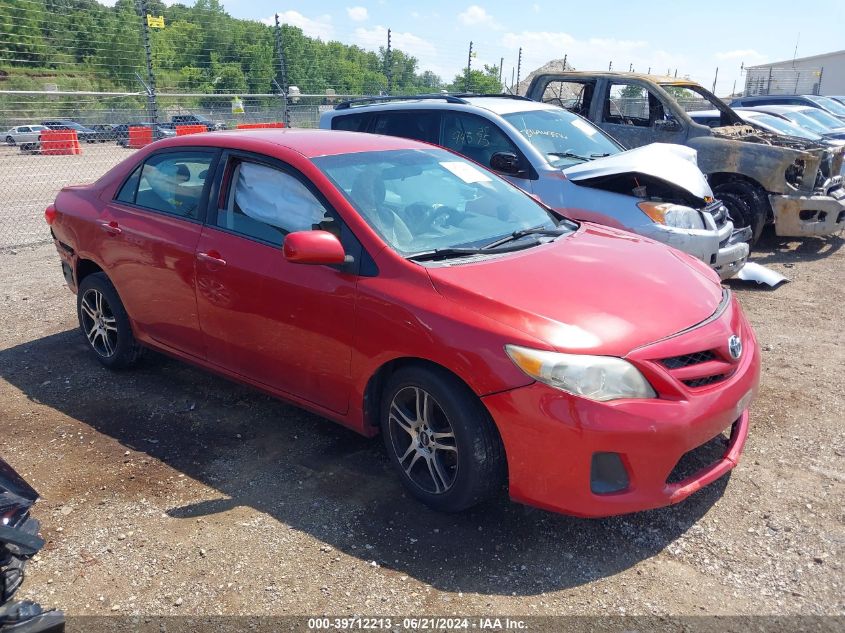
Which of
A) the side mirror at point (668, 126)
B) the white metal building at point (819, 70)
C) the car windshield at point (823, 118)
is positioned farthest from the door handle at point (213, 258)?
the white metal building at point (819, 70)

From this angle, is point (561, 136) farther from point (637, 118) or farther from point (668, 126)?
point (637, 118)

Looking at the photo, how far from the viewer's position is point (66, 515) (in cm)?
338

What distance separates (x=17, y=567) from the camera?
245 cm

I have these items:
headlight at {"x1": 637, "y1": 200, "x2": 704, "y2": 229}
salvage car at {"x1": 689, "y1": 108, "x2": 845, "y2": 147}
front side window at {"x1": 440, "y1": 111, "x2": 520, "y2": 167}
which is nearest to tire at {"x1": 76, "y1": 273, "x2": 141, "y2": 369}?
front side window at {"x1": 440, "y1": 111, "x2": 520, "y2": 167}

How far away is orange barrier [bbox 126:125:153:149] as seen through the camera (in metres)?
13.6

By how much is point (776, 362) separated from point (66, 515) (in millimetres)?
4631

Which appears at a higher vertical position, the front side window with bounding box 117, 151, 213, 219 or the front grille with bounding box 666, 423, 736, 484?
the front side window with bounding box 117, 151, 213, 219

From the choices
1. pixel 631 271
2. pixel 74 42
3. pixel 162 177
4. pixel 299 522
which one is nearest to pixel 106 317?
pixel 162 177

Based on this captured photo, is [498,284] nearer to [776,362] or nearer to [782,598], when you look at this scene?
[782,598]

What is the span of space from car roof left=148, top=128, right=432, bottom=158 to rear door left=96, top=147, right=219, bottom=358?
4.4 inches

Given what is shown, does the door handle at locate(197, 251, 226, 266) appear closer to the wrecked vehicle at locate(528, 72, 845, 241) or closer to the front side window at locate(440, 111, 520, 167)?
the front side window at locate(440, 111, 520, 167)

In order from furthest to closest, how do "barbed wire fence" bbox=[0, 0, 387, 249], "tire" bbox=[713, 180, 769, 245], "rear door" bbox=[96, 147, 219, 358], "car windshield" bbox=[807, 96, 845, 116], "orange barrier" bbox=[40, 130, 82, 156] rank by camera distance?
"car windshield" bbox=[807, 96, 845, 116]
"orange barrier" bbox=[40, 130, 82, 156]
"barbed wire fence" bbox=[0, 0, 387, 249]
"tire" bbox=[713, 180, 769, 245]
"rear door" bbox=[96, 147, 219, 358]

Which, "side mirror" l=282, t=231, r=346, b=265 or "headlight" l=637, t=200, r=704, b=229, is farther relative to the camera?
"headlight" l=637, t=200, r=704, b=229

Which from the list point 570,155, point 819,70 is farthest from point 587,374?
point 819,70
